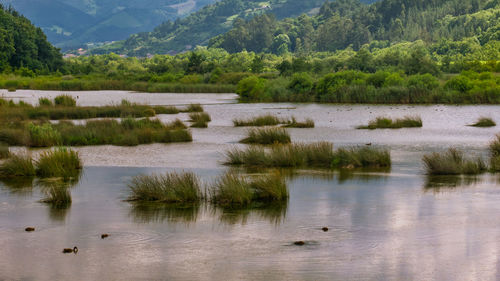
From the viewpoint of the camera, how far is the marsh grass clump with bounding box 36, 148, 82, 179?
72.5ft

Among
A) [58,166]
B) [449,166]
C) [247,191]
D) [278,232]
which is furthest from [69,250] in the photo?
[449,166]

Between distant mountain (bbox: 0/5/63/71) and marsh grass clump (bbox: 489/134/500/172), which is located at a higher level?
distant mountain (bbox: 0/5/63/71)

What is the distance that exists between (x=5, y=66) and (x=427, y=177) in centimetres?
9908

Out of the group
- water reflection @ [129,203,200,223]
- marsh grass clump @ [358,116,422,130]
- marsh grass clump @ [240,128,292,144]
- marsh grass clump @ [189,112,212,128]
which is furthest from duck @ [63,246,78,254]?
marsh grass clump @ [189,112,212,128]

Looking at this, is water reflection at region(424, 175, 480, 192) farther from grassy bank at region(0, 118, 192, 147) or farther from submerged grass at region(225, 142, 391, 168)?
grassy bank at region(0, 118, 192, 147)

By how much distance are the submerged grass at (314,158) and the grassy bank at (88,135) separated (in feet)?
24.7

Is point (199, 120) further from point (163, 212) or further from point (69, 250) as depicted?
point (69, 250)

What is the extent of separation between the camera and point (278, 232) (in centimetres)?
1476

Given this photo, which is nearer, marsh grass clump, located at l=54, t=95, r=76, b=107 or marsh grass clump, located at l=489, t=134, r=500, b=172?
marsh grass clump, located at l=489, t=134, r=500, b=172

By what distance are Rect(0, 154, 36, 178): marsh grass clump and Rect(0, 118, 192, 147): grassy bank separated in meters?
7.25

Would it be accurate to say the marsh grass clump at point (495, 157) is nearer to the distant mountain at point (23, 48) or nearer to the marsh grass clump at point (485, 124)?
the marsh grass clump at point (485, 124)

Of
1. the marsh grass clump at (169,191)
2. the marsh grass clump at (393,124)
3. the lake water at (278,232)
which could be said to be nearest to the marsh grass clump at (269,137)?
the lake water at (278,232)

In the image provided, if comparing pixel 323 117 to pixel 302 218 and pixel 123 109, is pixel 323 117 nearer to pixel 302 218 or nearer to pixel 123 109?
pixel 123 109

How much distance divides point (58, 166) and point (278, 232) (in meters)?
10.00
